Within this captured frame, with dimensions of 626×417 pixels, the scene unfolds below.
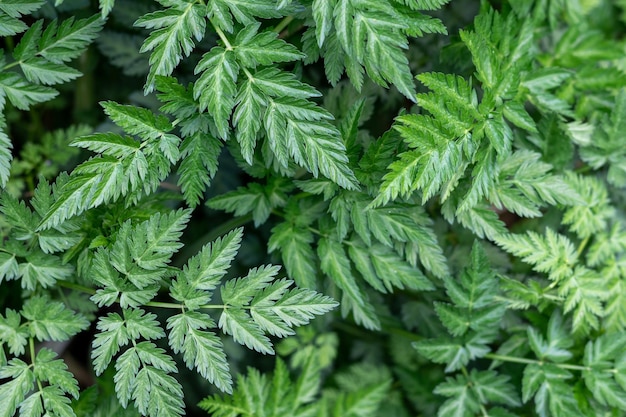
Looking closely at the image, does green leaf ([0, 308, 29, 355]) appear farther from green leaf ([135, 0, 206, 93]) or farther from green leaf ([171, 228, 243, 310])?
green leaf ([135, 0, 206, 93])

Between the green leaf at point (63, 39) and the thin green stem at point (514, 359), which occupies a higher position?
the green leaf at point (63, 39)

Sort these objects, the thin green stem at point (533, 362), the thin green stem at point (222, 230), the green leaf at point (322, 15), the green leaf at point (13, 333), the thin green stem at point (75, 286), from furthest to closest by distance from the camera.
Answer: the thin green stem at point (222, 230)
the thin green stem at point (533, 362)
the thin green stem at point (75, 286)
the green leaf at point (13, 333)
the green leaf at point (322, 15)

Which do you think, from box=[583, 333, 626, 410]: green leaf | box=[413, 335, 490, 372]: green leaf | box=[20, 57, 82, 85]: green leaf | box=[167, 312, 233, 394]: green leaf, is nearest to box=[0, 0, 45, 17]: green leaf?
box=[20, 57, 82, 85]: green leaf

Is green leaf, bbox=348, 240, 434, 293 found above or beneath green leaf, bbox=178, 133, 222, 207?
beneath

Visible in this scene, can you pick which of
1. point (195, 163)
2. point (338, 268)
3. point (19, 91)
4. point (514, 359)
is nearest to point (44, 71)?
point (19, 91)

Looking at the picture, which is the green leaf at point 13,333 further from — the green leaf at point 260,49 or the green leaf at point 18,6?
the green leaf at point 260,49

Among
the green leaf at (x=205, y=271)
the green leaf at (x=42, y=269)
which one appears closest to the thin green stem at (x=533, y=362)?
the green leaf at (x=205, y=271)

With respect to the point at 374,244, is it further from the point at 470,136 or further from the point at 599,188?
the point at 599,188

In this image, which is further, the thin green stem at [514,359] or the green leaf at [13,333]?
the thin green stem at [514,359]
